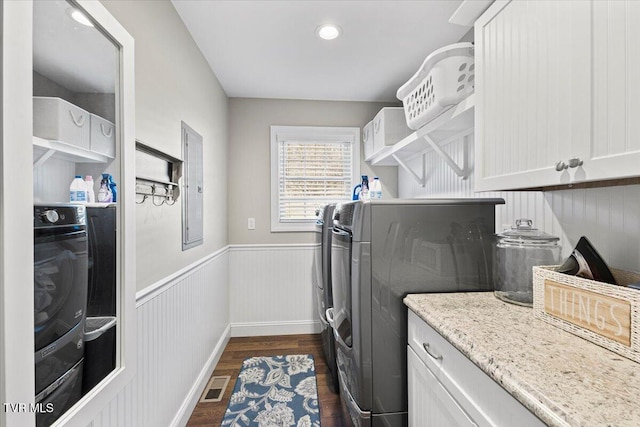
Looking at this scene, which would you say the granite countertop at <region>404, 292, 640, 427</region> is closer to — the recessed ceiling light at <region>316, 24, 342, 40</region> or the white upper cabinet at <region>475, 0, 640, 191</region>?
the white upper cabinet at <region>475, 0, 640, 191</region>

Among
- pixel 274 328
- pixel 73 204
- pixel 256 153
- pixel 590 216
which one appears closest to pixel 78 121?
pixel 73 204

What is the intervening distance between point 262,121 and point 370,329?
242 centimetres

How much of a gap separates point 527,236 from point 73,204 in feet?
5.14

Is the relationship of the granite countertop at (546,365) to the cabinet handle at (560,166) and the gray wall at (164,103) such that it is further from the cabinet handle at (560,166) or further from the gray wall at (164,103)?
the gray wall at (164,103)

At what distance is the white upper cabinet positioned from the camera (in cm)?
71

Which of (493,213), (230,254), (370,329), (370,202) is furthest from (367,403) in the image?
(230,254)

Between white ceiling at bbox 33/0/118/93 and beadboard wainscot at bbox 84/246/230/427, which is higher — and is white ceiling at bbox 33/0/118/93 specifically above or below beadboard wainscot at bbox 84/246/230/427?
above

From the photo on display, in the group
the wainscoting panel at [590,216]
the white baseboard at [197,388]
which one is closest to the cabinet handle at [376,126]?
the wainscoting panel at [590,216]

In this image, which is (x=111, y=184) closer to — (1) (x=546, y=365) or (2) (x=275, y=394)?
(1) (x=546, y=365)

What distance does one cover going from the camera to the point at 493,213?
4.79ft

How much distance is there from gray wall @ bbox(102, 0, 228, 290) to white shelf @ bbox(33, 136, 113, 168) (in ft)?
1.51

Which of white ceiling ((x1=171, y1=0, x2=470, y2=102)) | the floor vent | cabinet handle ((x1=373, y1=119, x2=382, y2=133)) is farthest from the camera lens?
cabinet handle ((x1=373, y1=119, x2=382, y2=133))

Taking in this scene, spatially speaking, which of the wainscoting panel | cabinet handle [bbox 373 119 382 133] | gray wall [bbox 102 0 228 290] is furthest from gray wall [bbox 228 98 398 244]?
the wainscoting panel

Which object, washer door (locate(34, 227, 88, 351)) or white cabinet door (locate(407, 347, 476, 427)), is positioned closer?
washer door (locate(34, 227, 88, 351))
